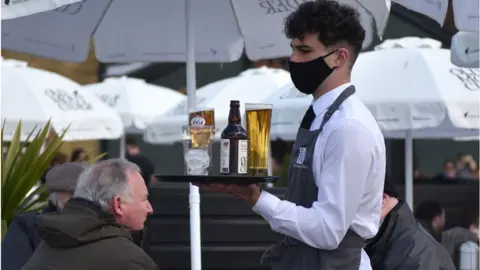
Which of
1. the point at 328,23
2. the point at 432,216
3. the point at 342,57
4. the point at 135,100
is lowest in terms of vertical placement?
the point at 135,100

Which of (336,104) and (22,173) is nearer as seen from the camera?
(336,104)

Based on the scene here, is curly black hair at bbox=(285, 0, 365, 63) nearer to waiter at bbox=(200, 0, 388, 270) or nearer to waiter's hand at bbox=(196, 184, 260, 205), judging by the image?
waiter at bbox=(200, 0, 388, 270)

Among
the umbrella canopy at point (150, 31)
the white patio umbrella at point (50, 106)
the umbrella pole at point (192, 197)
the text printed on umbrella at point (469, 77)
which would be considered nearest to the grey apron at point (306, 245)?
the umbrella pole at point (192, 197)

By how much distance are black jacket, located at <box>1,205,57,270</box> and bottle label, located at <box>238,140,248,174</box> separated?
2.56 metres

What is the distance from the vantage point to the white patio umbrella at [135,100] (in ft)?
52.2

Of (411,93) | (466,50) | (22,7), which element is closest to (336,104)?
(22,7)

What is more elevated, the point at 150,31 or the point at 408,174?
the point at 150,31

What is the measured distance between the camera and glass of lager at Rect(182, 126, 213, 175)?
10.4 ft

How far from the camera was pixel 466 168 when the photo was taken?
706 inches

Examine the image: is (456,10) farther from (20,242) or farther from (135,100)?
(135,100)

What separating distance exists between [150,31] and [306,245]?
13.0 ft

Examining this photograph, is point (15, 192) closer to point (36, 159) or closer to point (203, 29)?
point (36, 159)

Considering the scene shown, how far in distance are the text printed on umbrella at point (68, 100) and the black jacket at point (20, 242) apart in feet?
18.6

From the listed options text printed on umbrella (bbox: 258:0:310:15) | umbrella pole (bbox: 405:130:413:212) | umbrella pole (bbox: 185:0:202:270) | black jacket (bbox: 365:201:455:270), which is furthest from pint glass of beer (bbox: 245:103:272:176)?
umbrella pole (bbox: 405:130:413:212)
